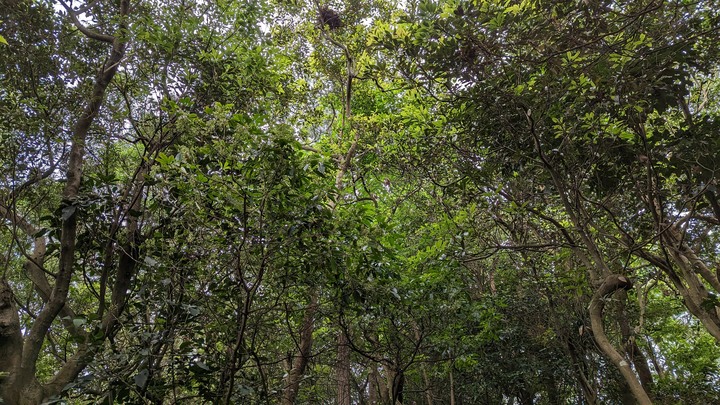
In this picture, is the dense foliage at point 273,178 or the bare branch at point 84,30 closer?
the dense foliage at point 273,178

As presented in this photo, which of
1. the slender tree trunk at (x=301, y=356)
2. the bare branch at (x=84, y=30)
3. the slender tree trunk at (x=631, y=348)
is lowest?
the slender tree trunk at (x=301, y=356)

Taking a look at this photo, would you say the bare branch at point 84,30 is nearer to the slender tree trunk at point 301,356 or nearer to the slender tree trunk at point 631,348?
the slender tree trunk at point 301,356

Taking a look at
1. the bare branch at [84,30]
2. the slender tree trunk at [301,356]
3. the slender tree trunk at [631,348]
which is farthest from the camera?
the slender tree trunk at [631,348]

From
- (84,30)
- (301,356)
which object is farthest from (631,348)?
(84,30)

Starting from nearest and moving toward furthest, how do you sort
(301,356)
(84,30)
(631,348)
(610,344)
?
1. (301,356)
2. (610,344)
3. (84,30)
4. (631,348)

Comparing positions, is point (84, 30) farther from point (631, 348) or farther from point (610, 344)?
point (631, 348)

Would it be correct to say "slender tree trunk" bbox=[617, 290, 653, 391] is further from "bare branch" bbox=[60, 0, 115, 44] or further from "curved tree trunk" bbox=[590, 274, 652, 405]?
"bare branch" bbox=[60, 0, 115, 44]

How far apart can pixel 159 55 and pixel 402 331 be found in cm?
364

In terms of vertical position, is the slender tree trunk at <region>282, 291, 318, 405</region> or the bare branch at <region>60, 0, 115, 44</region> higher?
the bare branch at <region>60, 0, 115, 44</region>

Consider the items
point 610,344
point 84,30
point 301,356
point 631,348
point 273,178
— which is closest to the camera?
point 273,178

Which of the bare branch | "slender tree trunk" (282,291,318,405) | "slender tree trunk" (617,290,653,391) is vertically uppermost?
the bare branch

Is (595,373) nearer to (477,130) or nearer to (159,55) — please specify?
(477,130)

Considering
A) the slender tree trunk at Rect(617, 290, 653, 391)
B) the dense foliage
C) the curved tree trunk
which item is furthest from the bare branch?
the slender tree trunk at Rect(617, 290, 653, 391)

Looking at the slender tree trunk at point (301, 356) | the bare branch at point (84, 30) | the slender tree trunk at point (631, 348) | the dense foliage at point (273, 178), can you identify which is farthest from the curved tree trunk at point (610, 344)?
the bare branch at point (84, 30)
